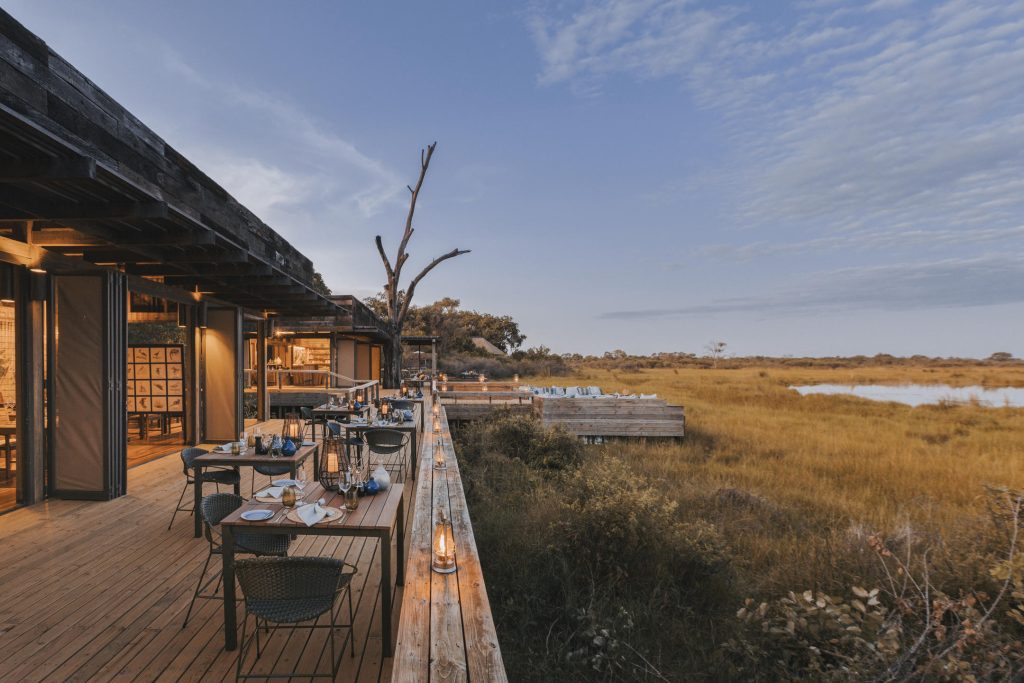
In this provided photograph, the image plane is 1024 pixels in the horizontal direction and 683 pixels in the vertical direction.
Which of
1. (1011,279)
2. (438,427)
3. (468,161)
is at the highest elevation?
(468,161)

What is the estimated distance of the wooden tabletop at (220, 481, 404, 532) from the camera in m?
2.54

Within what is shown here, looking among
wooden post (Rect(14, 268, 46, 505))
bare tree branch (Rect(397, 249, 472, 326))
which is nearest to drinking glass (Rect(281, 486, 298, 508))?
wooden post (Rect(14, 268, 46, 505))

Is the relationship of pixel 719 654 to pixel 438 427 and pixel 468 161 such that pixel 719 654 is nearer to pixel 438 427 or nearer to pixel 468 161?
pixel 438 427

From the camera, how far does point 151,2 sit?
11.0 m

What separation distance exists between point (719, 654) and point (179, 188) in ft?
23.1

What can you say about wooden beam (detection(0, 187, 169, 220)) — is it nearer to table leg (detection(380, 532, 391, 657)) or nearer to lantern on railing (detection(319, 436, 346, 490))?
lantern on railing (detection(319, 436, 346, 490))

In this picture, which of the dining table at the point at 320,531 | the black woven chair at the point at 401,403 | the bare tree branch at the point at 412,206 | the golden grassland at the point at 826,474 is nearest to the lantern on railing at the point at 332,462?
the dining table at the point at 320,531

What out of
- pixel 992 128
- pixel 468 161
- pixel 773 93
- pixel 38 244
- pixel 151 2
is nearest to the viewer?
pixel 38 244

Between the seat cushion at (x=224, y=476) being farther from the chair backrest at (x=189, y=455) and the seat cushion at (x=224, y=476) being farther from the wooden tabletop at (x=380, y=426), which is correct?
the wooden tabletop at (x=380, y=426)

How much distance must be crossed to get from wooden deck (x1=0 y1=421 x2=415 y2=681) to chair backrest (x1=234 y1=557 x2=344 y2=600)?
639 millimetres

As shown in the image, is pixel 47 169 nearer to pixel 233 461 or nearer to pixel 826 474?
pixel 233 461

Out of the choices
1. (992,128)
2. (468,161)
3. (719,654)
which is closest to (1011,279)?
(992,128)

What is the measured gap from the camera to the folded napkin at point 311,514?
101 inches

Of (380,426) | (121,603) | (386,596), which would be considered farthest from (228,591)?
(380,426)
